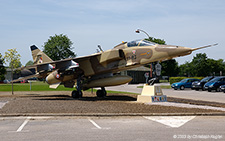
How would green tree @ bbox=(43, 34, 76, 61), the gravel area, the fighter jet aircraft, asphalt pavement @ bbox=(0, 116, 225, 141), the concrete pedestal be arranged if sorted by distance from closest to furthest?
asphalt pavement @ bbox=(0, 116, 225, 141)
the gravel area
the concrete pedestal
the fighter jet aircraft
green tree @ bbox=(43, 34, 76, 61)

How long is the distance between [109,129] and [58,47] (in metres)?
87.7

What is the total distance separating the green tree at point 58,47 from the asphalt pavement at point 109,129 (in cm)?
8359

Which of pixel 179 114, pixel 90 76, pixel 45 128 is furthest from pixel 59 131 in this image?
pixel 90 76

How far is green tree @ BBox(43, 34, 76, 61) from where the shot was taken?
92.3 meters

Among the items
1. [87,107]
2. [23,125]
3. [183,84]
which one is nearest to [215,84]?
[183,84]

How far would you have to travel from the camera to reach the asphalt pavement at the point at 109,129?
6.78m

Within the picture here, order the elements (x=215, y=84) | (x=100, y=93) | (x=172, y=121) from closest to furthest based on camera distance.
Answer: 1. (x=172, y=121)
2. (x=100, y=93)
3. (x=215, y=84)

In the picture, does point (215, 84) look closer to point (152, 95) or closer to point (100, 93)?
point (100, 93)

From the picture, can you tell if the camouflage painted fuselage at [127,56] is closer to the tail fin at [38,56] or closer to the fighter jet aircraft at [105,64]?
the fighter jet aircraft at [105,64]

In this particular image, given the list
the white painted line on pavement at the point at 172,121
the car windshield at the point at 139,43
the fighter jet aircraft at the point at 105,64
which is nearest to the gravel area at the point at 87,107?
the white painted line on pavement at the point at 172,121

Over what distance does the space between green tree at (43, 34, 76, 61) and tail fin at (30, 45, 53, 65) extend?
67.6 metres

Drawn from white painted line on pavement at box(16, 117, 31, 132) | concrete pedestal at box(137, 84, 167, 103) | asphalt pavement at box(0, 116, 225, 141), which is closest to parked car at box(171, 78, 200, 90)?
concrete pedestal at box(137, 84, 167, 103)

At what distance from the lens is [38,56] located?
24188 millimetres

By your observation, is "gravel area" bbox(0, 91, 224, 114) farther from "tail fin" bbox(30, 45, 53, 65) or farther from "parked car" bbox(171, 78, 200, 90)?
"parked car" bbox(171, 78, 200, 90)
